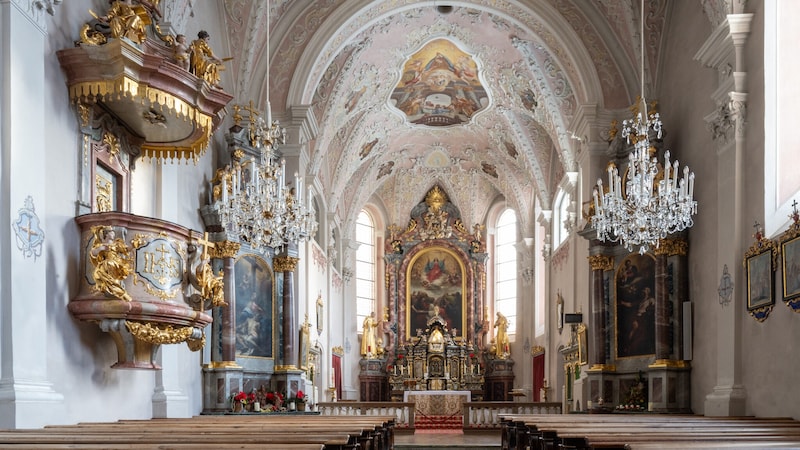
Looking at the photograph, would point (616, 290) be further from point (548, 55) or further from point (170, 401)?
point (170, 401)

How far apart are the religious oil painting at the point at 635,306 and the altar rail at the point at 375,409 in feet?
17.6

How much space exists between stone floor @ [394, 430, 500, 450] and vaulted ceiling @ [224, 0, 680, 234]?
5.54 meters

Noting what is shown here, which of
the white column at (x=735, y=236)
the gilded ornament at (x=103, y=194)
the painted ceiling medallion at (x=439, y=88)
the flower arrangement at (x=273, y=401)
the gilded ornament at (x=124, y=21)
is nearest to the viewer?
the gilded ornament at (x=124, y=21)

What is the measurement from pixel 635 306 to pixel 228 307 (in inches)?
257

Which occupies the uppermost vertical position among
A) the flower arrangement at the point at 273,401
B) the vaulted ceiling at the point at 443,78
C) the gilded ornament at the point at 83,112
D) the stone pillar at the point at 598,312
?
the vaulted ceiling at the point at 443,78

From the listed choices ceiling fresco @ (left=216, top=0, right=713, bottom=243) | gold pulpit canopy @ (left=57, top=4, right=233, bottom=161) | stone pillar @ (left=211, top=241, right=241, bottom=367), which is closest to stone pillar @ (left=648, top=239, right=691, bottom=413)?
ceiling fresco @ (left=216, top=0, right=713, bottom=243)

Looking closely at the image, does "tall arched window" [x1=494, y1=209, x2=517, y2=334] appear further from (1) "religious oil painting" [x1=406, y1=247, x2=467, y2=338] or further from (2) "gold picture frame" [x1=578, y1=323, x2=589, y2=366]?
(2) "gold picture frame" [x1=578, y1=323, x2=589, y2=366]

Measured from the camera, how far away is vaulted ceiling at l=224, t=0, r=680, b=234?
15.5 meters

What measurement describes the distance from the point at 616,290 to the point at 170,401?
7468mm

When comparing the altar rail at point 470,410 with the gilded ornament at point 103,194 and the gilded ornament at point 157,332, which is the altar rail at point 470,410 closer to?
the gilded ornament at point 157,332

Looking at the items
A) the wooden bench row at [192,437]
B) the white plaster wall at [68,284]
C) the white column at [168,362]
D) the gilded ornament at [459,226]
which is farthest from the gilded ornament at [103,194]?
the gilded ornament at [459,226]

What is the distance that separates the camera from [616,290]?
586 inches

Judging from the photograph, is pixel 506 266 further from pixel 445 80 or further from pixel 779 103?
pixel 779 103

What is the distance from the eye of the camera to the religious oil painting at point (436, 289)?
28.6m
